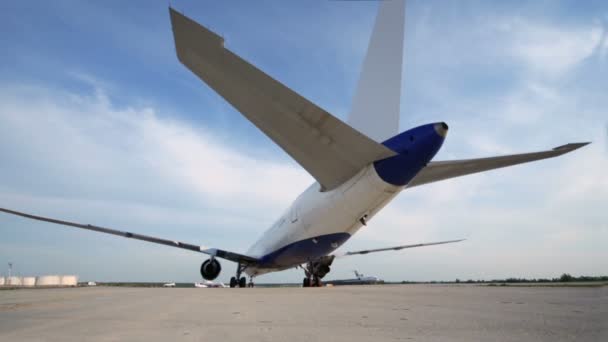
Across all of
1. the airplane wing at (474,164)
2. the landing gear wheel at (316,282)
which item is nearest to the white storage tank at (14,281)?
the landing gear wheel at (316,282)

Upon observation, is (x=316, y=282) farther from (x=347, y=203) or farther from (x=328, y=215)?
(x=347, y=203)

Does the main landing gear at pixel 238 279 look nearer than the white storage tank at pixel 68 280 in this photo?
Yes

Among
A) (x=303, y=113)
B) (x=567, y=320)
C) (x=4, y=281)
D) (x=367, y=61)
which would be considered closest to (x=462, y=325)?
(x=567, y=320)

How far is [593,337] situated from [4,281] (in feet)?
148

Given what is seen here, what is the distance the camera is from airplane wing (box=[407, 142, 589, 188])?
7843mm

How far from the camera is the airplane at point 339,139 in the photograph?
5766 mm

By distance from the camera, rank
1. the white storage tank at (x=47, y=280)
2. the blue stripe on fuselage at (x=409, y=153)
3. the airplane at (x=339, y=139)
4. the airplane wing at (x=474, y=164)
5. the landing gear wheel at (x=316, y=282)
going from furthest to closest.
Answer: the white storage tank at (x=47, y=280), the landing gear wheel at (x=316, y=282), the airplane wing at (x=474, y=164), the blue stripe on fuselage at (x=409, y=153), the airplane at (x=339, y=139)

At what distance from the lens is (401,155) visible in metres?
8.16

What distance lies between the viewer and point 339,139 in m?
7.71

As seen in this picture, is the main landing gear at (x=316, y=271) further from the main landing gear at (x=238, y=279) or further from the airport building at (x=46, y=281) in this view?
the airport building at (x=46, y=281)

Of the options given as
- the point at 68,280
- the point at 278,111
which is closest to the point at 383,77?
the point at 278,111

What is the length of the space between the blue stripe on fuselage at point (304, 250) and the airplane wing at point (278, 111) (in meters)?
2.72

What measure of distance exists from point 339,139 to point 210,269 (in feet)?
35.3

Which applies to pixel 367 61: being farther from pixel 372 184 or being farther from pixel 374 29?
pixel 372 184
